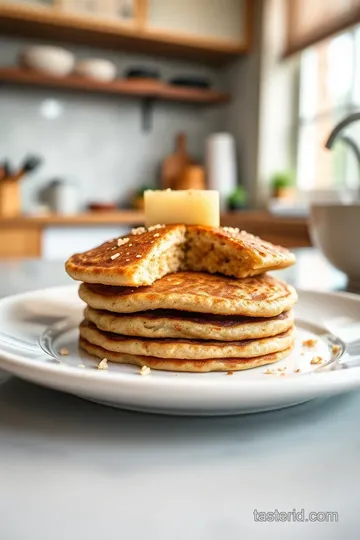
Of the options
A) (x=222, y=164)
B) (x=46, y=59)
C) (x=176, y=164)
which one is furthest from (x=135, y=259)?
(x=176, y=164)

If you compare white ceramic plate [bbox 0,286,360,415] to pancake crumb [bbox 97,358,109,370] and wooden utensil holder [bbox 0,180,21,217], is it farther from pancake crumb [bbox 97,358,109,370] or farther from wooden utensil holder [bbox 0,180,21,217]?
wooden utensil holder [bbox 0,180,21,217]

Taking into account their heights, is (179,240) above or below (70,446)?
above

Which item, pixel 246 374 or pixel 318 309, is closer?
A: pixel 246 374

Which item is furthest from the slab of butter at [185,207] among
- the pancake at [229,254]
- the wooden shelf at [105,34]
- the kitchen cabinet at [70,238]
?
the wooden shelf at [105,34]

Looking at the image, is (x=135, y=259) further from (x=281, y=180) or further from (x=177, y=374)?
(x=281, y=180)

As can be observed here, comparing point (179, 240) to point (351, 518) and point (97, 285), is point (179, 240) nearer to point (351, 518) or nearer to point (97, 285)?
point (97, 285)

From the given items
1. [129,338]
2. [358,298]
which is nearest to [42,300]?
[129,338]

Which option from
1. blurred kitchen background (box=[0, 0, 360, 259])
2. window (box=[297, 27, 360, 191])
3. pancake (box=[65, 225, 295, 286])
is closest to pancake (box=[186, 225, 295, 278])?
pancake (box=[65, 225, 295, 286])
